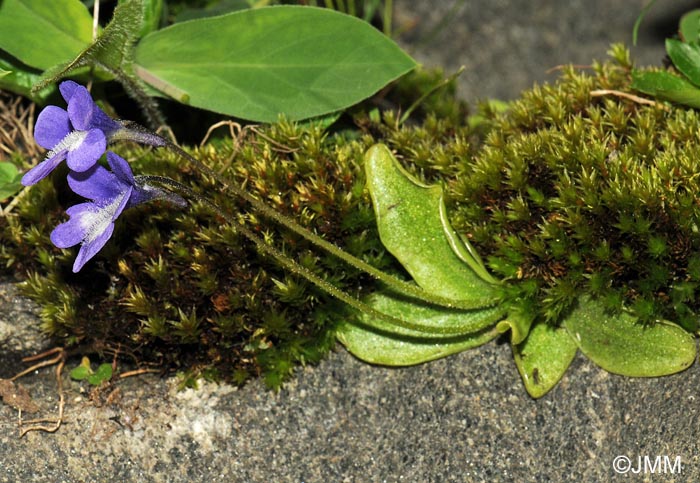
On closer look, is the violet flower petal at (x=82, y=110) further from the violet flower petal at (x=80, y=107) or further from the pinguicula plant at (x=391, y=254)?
the pinguicula plant at (x=391, y=254)

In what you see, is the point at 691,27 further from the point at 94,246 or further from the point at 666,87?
the point at 94,246

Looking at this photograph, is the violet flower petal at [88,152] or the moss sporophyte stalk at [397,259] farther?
the moss sporophyte stalk at [397,259]

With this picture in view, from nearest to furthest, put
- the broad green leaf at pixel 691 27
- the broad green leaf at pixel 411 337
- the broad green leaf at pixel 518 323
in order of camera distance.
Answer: the broad green leaf at pixel 518 323
the broad green leaf at pixel 411 337
the broad green leaf at pixel 691 27

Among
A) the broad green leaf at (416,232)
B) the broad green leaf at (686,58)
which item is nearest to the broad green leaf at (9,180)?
the broad green leaf at (416,232)

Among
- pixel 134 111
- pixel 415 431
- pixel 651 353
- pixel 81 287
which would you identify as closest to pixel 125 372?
pixel 81 287

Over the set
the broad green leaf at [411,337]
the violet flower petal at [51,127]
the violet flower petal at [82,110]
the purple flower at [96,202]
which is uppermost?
the violet flower petal at [82,110]

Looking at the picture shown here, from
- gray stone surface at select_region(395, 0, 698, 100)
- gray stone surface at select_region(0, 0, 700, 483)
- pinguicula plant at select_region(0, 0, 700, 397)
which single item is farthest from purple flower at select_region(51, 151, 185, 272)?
gray stone surface at select_region(395, 0, 698, 100)

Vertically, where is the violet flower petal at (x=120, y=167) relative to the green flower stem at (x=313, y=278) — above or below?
above
